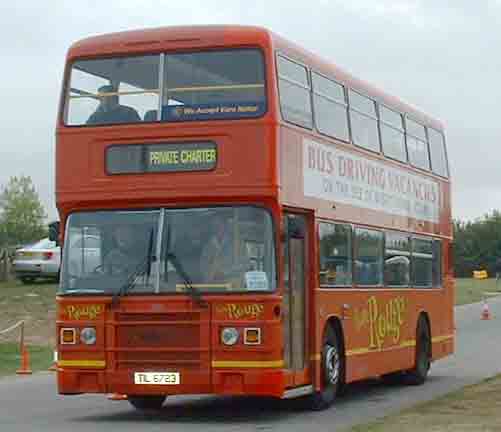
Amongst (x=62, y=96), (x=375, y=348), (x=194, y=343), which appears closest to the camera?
(x=194, y=343)

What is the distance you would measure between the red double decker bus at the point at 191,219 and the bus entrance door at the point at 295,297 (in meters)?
0.03

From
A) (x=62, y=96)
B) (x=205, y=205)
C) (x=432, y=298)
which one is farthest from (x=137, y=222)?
(x=432, y=298)

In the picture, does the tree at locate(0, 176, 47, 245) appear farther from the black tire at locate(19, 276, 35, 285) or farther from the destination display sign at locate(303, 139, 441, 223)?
the destination display sign at locate(303, 139, 441, 223)

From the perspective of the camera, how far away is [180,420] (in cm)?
Answer: 1638

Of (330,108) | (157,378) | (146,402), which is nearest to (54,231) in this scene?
(157,378)

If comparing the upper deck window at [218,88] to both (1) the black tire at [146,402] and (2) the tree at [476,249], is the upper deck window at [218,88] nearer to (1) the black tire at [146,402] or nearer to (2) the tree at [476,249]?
(1) the black tire at [146,402]

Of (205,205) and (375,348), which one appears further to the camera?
(375,348)

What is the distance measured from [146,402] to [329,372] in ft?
7.78

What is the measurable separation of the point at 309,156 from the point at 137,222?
96.0 inches

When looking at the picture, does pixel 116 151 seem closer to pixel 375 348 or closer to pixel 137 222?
pixel 137 222

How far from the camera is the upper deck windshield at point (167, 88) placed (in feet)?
52.2

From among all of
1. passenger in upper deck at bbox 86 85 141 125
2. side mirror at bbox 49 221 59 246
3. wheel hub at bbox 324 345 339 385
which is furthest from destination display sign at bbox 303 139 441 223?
side mirror at bbox 49 221 59 246

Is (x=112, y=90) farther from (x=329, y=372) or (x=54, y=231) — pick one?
(x=329, y=372)

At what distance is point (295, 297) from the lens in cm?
1662
